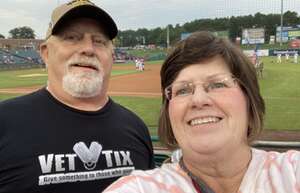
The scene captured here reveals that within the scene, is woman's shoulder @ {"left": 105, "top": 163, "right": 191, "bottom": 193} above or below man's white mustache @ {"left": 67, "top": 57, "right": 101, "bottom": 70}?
below

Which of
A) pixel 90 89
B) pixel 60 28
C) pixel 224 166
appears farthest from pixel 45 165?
pixel 224 166

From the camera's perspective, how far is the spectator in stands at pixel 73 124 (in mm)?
2826

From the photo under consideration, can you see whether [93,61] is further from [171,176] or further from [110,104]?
[171,176]

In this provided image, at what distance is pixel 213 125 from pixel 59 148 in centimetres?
122

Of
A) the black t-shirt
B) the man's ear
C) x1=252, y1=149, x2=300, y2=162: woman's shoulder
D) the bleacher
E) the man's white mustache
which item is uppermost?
the man's ear

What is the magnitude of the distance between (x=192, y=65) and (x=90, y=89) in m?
1.16

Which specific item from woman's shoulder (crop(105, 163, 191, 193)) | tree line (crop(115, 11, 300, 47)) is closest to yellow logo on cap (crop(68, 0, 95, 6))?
woman's shoulder (crop(105, 163, 191, 193))

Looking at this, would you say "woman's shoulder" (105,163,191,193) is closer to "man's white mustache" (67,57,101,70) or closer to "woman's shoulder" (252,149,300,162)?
"woman's shoulder" (252,149,300,162)

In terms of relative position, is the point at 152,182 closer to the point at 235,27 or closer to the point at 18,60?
the point at 235,27

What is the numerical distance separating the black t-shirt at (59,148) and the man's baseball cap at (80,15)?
47 centimetres

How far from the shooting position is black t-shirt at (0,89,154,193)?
2811mm

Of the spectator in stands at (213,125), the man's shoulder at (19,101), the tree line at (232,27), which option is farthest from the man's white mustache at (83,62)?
the tree line at (232,27)

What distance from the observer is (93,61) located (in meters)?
3.16

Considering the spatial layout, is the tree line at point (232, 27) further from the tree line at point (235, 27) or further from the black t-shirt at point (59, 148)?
the black t-shirt at point (59, 148)
